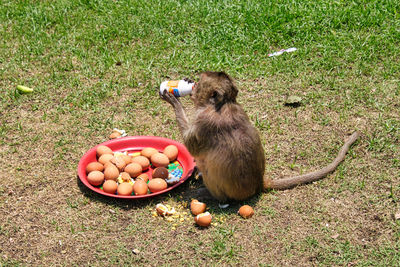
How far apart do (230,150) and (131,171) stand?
4.62ft

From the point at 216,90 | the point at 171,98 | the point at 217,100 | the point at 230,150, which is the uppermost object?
the point at 216,90

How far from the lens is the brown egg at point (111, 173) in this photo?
5.89m

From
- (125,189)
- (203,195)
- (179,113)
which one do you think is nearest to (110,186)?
(125,189)

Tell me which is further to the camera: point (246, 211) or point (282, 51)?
point (282, 51)

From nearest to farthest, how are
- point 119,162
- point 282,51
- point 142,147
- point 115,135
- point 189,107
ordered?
point 119,162
point 142,147
point 115,135
point 189,107
point 282,51

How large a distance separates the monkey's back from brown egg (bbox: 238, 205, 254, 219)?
0.53 ft

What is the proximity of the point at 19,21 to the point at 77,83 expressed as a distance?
2805mm

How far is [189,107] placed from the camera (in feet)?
25.5

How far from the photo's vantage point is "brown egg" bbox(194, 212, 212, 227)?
5.36 m

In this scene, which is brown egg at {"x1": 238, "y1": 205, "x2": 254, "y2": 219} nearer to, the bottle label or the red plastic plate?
the red plastic plate

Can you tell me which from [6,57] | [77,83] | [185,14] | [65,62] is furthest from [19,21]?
[185,14]

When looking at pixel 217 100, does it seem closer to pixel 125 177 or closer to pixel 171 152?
pixel 171 152

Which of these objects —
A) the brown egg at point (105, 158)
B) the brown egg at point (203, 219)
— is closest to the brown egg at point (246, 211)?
the brown egg at point (203, 219)

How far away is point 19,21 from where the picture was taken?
9859mm
